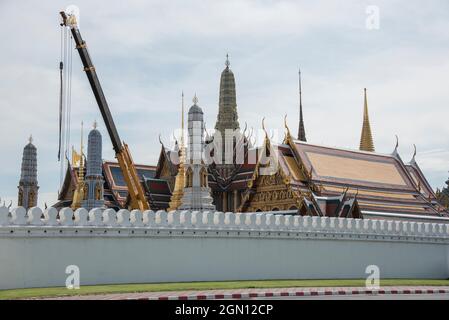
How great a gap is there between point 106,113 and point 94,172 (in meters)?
17.0

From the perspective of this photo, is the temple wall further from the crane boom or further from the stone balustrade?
the crane boom

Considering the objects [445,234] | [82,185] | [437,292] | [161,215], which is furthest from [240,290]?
[82,185]

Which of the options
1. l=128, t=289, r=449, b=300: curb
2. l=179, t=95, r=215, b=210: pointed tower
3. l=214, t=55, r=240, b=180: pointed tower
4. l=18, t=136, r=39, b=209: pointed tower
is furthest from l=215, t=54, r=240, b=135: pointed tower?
l=128, t=289, r=449, b=300: curb

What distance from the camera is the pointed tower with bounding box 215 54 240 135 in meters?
48.4

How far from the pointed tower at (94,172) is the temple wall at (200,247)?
22022 mm

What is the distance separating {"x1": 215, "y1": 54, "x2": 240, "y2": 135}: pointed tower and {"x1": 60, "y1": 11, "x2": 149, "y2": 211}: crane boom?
60.1ft

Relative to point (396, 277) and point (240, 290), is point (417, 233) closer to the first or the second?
point (396, 277)

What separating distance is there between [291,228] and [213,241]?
2.94 m

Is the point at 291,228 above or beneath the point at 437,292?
above

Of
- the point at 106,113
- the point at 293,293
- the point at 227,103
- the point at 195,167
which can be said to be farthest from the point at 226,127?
the point at 293,293

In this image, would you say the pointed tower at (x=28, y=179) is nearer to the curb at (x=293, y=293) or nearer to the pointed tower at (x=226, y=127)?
the pointed tower at (x=226, y=127)

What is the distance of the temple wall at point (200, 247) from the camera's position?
18469mm

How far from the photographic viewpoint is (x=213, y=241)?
2145 centimetres

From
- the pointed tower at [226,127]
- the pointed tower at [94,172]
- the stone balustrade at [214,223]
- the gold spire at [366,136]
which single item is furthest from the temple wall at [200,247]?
the gold spire at [366,136]
